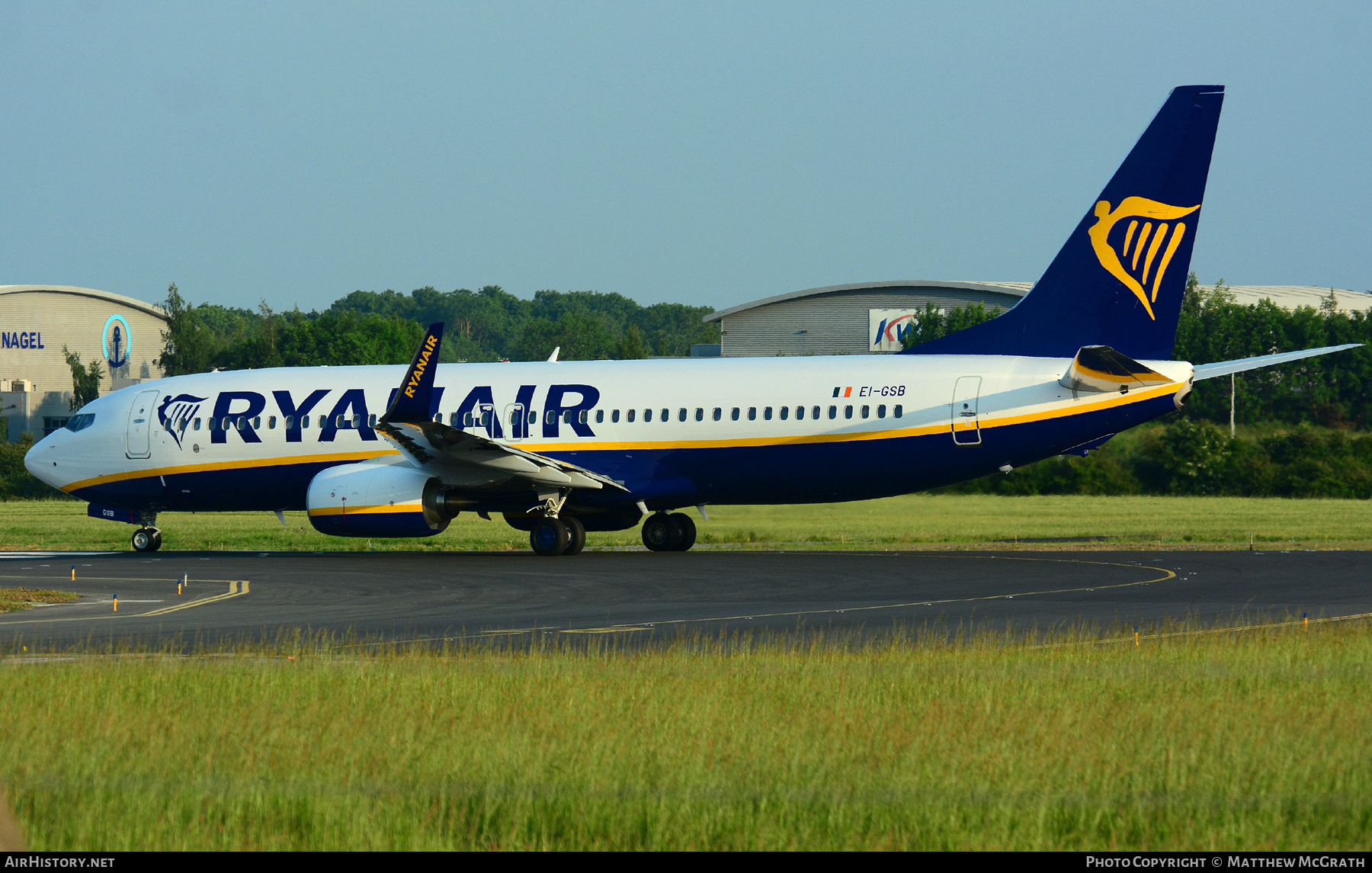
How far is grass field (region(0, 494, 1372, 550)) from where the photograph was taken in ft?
116

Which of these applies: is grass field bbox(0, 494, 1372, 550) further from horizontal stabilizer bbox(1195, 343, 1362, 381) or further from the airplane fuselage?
horizontal stabilizer bbox(1195, 343, 1362, 381)

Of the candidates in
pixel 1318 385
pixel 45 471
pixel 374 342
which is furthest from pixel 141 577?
pixel 374 342

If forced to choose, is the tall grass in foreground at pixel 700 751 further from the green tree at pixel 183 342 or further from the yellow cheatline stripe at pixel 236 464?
the green tree at pixel 183 342

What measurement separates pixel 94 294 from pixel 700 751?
112099 millimetres

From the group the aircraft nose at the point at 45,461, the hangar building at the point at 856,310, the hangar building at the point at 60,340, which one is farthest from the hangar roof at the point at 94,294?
the aircraft nose at the point at 45,461

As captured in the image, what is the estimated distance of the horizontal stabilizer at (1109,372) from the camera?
26469 mm

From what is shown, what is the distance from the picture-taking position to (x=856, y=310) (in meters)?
104

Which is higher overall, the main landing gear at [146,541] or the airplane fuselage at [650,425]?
the airplane fuselage at [650,425]

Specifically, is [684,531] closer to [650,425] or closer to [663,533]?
[663,533]

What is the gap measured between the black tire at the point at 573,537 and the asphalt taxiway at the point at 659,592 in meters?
0.87

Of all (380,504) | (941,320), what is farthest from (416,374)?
(941,320)
